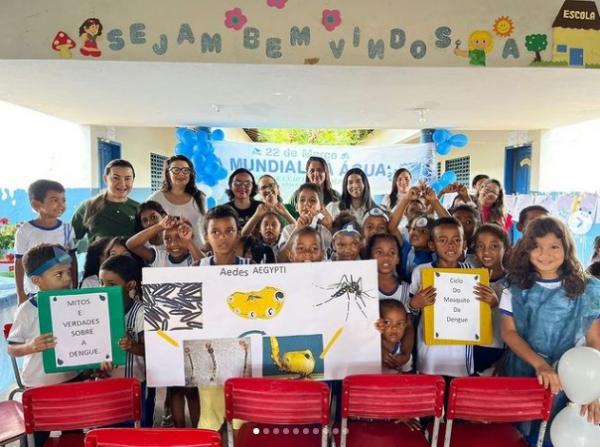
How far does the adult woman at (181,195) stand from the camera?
3561 mm

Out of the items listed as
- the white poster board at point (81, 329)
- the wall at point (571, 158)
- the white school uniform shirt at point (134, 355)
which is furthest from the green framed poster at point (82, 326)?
the wall at point (571, 158)

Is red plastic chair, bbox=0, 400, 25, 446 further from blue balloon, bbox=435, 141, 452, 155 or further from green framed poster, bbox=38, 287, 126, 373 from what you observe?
blue balloon, bbox=435, 141, 452, 155

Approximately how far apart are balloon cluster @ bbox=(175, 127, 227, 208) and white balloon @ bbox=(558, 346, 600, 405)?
5959 millimetres

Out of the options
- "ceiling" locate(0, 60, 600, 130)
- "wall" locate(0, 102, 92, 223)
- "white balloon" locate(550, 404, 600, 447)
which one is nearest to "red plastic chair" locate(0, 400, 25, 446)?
"white balloon" locate(550, 404, 600, 447)

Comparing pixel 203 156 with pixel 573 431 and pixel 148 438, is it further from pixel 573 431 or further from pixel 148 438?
pixel 573 431

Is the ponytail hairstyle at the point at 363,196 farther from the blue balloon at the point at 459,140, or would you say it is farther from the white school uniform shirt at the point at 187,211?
the blue balloon at the point at 459,140

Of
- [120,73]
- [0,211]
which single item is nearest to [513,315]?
[120,73]

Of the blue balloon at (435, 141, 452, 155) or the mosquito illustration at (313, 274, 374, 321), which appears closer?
the mosquito illustration at (313, 274, 374, 321)

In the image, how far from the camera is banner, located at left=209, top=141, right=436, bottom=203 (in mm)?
7207

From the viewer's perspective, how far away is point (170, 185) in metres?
3.67

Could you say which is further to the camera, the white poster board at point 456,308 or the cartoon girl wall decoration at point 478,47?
the cartoon girl wall decoration at point 478,47

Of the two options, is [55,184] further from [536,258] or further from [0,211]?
[536,258]

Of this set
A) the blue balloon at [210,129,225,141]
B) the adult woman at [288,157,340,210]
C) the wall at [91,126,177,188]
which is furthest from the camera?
the blue balloon at [210,129,225,141]

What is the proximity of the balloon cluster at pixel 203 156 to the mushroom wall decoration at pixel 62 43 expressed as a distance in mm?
3912
